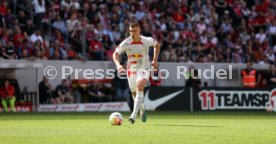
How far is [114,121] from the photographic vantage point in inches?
691

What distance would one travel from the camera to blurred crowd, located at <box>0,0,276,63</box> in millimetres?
30469

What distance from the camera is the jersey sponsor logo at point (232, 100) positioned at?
31.1 metres

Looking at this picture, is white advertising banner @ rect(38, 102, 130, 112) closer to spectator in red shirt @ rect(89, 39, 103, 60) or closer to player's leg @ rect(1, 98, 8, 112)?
player's leg @ rect(1, 98, 8, 112)

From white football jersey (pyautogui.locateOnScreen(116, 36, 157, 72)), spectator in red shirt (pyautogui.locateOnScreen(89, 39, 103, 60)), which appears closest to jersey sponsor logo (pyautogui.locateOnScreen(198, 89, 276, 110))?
spectator in red shirt (pyautogui.locateOnScreen(89, 39, 103, 60))

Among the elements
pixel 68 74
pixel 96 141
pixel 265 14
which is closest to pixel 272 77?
pixel 265 14

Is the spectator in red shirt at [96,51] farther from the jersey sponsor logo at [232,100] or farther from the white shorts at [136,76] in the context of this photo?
the white shorts at [136,76]

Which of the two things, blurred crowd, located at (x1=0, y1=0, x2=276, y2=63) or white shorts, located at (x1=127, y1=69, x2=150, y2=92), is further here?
blurred crowd, located at (x1=0, y1=0, x2=276, y2=63)

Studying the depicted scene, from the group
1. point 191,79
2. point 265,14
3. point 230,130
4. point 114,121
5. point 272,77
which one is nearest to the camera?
point 230,130

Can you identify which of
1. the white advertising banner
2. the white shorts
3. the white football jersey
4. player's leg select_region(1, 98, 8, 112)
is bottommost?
the white advertising banner

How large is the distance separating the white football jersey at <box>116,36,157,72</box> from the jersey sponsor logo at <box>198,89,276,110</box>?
12417 mm

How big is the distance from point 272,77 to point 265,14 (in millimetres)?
5928

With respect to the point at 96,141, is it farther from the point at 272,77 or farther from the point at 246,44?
the point at 246,44

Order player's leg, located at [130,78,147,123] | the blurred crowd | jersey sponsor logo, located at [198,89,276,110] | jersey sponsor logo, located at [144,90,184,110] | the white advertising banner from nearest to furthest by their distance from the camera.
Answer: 1. player's leg, located at [130,78,147,123]
2. the white advertising banner
3. the blurred crowd
4. jersey sponsor logo, located at [144,90,184,110]
5. jersey sponsor logo, located at [198,89,276,110]

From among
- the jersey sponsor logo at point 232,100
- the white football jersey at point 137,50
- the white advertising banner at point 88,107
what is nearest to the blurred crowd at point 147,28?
the white advertising banner at point 88,107
